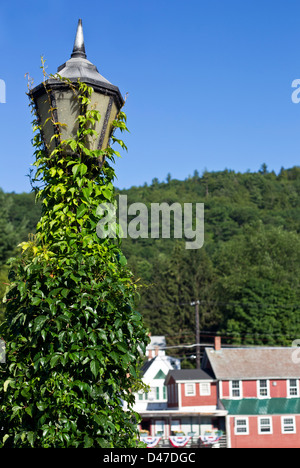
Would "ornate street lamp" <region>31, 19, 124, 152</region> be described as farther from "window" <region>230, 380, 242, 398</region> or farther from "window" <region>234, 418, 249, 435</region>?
"window" <region>230, 380, 242, 398</region>

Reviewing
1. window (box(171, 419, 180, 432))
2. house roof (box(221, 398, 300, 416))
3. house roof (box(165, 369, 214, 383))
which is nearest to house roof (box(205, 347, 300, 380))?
house roof (box(165, 369, 214, 383))

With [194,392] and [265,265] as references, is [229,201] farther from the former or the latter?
[194,392]

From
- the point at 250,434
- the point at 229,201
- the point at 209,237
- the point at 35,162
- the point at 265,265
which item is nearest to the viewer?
the point at 35,162

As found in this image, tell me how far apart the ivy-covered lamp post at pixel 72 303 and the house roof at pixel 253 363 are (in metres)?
36.6

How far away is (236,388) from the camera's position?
1533 inches

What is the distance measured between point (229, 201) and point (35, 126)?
129m

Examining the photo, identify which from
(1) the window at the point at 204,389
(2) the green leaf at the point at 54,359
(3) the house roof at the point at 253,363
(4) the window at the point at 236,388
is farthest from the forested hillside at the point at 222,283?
(2) the green leaf at the point at 54,359

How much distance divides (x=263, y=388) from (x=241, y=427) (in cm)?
365

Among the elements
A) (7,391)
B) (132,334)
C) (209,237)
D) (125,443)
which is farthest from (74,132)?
(209,237)

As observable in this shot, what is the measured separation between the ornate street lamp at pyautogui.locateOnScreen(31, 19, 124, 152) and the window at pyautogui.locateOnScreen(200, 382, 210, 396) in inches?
1470

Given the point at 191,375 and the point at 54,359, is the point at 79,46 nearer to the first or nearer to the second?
the point at 54,359

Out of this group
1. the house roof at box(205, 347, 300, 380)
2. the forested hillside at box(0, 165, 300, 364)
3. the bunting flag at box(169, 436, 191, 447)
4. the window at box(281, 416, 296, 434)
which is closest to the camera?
the bunting flag at box(169, 436, 191, 447)

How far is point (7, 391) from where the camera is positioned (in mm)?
3410

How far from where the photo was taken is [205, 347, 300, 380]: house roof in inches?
1543
